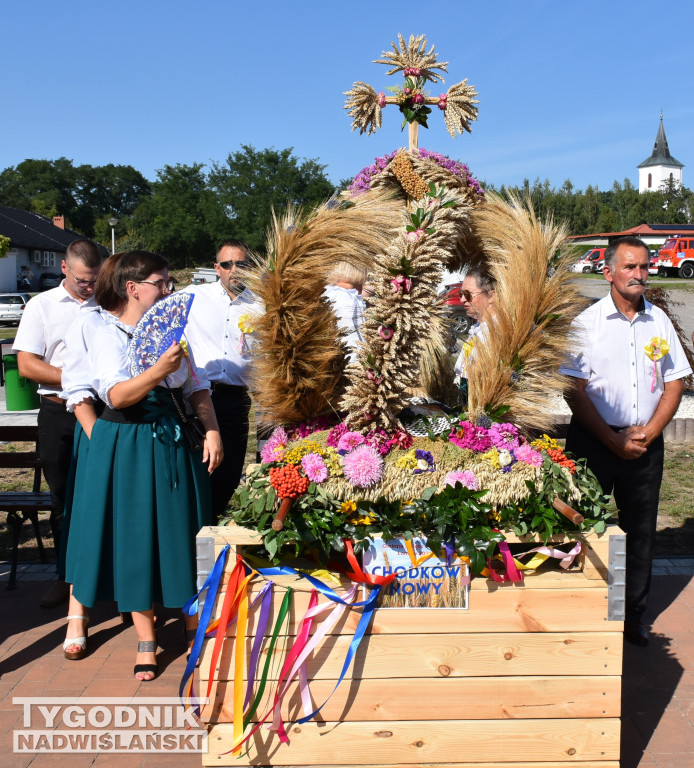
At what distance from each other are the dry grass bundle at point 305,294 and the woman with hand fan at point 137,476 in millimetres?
650

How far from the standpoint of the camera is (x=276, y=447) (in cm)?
261

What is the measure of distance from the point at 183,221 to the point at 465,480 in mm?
54819

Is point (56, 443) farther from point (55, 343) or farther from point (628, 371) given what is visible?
point (628, 371)

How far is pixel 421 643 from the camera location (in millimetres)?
2361

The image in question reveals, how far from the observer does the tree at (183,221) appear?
53.7 m

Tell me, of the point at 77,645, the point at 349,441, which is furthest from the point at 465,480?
the point at 77,645

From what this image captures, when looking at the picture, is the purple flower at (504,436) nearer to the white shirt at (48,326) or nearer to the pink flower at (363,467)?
the pink flower at (363,467)

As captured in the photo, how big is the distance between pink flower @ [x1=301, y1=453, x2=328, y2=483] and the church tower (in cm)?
11326

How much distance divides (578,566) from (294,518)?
982 millimetres

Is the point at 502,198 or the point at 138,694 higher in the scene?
the point at 502,198

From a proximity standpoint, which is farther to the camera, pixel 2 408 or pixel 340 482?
pixel 2 408

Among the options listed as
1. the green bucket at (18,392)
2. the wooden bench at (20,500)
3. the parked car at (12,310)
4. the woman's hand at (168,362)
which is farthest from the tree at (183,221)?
the woman's hand at (168,362)

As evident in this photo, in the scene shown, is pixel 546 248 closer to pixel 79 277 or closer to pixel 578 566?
pixel 578 566

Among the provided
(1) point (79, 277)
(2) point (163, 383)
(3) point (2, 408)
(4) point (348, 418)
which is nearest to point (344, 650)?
(4) point (348, 418)
